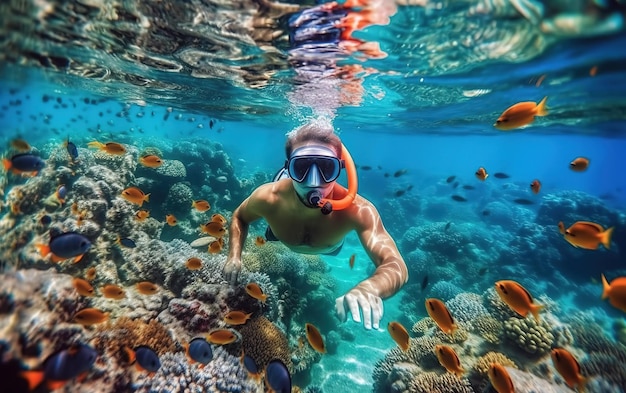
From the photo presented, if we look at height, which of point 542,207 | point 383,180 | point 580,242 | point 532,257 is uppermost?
point 580,242

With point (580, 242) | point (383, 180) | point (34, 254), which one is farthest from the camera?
point (383, 180)

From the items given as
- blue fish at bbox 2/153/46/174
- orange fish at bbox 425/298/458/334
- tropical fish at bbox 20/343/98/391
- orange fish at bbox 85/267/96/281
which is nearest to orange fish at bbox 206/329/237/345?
tropical fish at bbox 20/343/98/391

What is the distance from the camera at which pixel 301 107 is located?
21328mm

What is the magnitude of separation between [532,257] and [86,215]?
18703 millimetres

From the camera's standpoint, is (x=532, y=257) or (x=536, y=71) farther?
(x=532, y=257)

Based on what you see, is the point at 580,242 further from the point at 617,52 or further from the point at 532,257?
the point at 532,257

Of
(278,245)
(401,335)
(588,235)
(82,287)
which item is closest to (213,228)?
(82,287)

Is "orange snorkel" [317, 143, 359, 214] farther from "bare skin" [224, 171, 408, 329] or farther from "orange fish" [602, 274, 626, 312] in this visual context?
"orange fish" [602, 274, 626, 312]

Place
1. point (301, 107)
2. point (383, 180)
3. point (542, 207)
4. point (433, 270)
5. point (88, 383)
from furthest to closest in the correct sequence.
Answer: point (383, 180) → point (301, 107) → point (542, 207) → point (433, 270) → point (88, 383)

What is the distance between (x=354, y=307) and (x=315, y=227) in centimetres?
242

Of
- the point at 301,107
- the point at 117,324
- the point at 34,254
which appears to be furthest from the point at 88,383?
the point at 301,107

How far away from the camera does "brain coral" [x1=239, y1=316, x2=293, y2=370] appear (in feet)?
15.5

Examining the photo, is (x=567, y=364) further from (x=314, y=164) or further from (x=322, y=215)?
(x=314, y=164)

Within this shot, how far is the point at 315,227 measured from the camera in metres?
4.80
